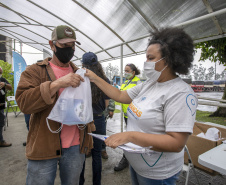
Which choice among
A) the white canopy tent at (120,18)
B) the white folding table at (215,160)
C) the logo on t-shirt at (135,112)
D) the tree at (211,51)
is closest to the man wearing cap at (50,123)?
the logo on t-shirt at (135,112)

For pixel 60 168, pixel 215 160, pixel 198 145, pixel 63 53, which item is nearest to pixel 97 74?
pixel 63 53

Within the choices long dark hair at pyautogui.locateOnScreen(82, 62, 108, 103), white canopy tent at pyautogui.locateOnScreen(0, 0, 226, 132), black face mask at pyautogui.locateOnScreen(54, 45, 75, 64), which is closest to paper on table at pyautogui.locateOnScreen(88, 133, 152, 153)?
black face mask at pyautogui.locateOnScreen(54, 45, 75, 64)

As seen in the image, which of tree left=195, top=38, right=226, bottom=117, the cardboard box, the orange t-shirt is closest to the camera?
the orange t-shirt

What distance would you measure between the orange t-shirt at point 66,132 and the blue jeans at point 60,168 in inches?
2.2

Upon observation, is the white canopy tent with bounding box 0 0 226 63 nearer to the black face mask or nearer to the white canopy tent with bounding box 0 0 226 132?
the white canopy tent with bounding box 0 0 226 132

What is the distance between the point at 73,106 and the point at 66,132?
0.95 feet

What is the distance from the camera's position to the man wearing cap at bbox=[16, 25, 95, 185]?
3.62 ft

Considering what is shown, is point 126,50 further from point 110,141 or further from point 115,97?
point 110,141

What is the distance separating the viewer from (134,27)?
3594 millimetres

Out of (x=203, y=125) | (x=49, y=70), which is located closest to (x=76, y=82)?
(x=49, y=70)

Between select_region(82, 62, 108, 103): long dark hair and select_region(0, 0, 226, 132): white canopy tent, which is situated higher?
select_region(0, 0, 226, 132): white canopy tent

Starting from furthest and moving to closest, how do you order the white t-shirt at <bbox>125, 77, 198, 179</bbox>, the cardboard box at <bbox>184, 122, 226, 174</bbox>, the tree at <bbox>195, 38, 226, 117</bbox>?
the tree at <bbox>195, 38, 226, 117</bbox> < the cardboard box at <bbox>184, 122, 226, 174</bbox> < the white t-shirt at <bbox>125, 77, 198, 179</bbox>

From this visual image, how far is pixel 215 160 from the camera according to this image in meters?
1.33

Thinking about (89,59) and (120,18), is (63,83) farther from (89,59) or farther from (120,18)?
(120,18)
